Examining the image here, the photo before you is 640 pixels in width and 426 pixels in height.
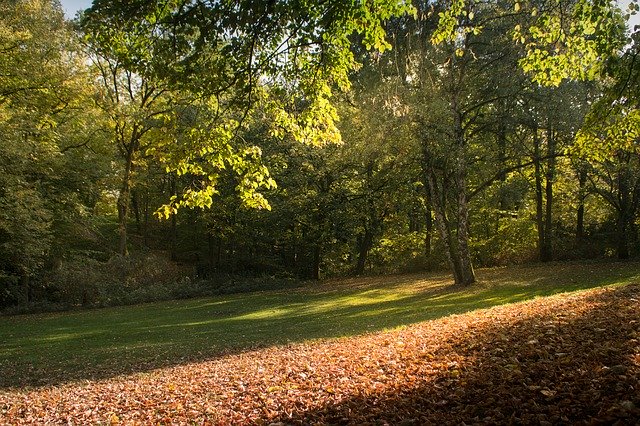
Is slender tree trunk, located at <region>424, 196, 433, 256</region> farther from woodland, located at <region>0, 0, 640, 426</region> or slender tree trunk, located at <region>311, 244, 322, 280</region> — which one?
slender tree trunk, located at <region>311, 244, 322, 280</region>

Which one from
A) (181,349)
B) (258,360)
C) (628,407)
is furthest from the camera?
(181,349)

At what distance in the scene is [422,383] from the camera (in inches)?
208

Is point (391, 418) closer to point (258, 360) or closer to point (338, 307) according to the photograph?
point (258, 360)

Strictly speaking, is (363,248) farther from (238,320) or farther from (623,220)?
(238,320)

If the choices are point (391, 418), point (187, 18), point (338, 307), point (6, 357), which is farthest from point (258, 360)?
point (338, 307)

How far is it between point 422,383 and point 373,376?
32.9 inches

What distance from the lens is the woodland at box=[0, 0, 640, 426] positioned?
18.7 ft

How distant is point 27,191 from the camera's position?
1933 centimetres

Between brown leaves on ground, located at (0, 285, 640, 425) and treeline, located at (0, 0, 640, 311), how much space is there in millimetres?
2880

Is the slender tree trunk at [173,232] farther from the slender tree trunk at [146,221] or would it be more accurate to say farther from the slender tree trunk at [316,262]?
the slender tree trunk at [316,262]

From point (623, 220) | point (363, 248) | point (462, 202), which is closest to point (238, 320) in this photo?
point (462, 202)

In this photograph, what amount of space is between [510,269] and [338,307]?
10664 millimetres

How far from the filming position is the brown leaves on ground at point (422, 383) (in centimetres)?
427

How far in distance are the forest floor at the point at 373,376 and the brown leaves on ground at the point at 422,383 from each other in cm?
2
